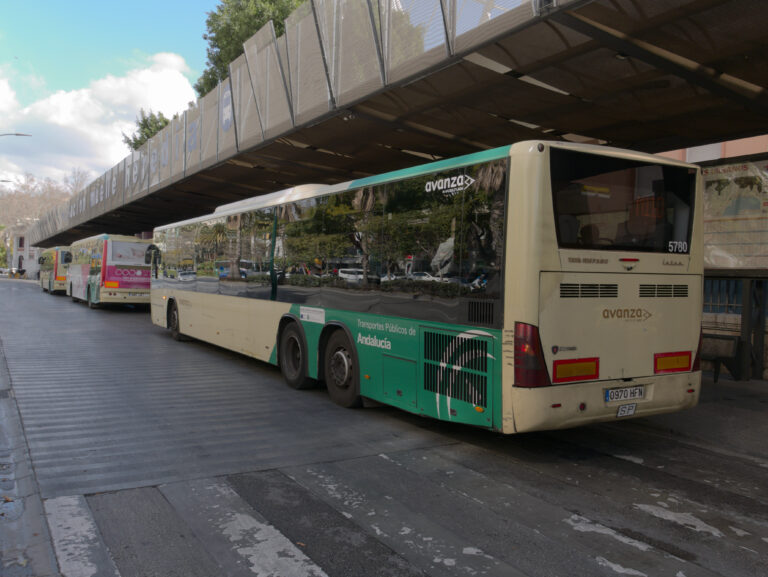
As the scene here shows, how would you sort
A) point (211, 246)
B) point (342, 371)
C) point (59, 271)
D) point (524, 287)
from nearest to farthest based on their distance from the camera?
point (524, 287)
point (342, 371)
point (211, 246)
point (59, 271)

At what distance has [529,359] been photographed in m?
5.11

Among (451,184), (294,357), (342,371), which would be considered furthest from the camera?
(294,357)

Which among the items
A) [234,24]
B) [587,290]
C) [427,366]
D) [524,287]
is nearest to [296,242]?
[427,366]

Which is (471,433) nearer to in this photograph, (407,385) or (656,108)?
(407,385)

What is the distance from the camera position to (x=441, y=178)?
6.04 metres

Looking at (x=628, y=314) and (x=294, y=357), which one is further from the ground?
(x=628, y=314)

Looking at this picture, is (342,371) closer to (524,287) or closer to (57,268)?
(524,287)

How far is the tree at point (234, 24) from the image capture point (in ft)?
102

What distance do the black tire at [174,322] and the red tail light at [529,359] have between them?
10.9 meters

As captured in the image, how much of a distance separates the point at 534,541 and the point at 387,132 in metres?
9.23

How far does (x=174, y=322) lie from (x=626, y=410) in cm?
1160

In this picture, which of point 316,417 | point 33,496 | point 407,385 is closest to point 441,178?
point 407,385

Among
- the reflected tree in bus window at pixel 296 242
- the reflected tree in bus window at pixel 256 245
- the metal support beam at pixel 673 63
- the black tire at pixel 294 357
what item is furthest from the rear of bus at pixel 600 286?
the reflected tree in bus window at pixel 256 245


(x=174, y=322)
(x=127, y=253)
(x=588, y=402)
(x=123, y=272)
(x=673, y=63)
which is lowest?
(x=174, y=322)
